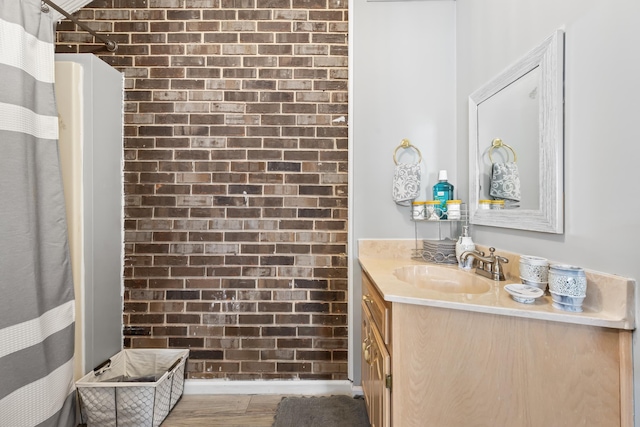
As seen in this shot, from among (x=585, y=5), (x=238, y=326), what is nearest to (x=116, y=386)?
(x=238, y=326)

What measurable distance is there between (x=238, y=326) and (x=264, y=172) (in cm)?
100

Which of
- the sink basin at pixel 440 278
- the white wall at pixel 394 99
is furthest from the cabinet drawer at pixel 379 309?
the white wall at pixel 394 99

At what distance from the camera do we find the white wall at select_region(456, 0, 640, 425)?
2.38 feet

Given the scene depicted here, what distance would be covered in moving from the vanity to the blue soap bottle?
61 cm

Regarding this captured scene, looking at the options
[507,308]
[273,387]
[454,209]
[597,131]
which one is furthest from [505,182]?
[273,387]

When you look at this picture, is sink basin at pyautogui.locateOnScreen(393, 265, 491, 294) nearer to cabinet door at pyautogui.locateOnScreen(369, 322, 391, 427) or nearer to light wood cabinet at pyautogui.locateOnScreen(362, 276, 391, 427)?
light wood cabinet at pyautogui.locateOnScreen(362, 276, 391, 427)

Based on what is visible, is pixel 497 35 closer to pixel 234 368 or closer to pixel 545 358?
pixel 545 358

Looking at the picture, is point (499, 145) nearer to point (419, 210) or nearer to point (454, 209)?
point (454, 209)

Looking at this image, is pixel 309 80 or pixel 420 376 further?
pixel 309 80

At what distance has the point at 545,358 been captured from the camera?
0.79 meters

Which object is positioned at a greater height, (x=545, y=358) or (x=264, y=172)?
(x=264, y=172)

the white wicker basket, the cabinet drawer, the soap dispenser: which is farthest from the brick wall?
the soap dispenser

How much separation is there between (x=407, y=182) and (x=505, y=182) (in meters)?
0.49

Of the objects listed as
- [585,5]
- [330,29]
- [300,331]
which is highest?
[330,29]
